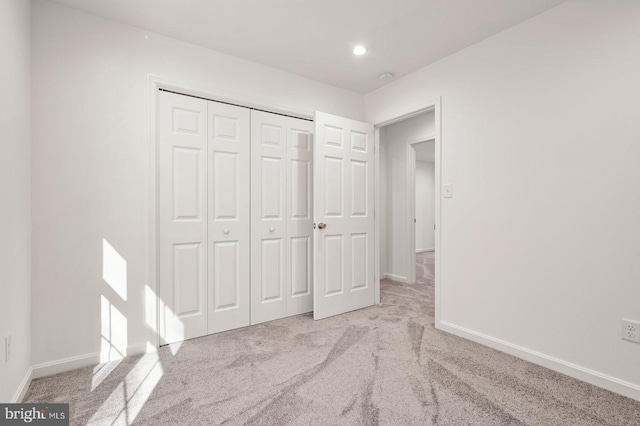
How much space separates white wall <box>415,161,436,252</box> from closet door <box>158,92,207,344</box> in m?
6.30

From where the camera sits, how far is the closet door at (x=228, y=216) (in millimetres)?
2627

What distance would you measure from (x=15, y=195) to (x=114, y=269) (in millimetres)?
752

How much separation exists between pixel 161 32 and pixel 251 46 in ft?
2.24

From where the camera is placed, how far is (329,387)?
182cm

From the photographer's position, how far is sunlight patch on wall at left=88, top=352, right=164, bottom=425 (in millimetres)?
1546

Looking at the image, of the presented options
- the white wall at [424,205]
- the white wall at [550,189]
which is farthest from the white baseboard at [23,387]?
the white wall at [424,205]

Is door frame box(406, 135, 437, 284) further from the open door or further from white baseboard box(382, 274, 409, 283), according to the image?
the open door

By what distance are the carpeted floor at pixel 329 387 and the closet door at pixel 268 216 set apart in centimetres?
42

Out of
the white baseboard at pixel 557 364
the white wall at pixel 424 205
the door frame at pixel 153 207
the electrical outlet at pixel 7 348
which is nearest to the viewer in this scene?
the electrical outlet at pixel 7 348

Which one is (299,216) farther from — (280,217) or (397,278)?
(397,278)

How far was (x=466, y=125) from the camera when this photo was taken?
8.54 ft

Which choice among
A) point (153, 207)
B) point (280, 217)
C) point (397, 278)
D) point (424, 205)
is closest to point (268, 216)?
point (280, 217)

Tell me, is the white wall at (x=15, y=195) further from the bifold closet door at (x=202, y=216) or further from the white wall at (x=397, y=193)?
the white wall at (x=397, y=193)

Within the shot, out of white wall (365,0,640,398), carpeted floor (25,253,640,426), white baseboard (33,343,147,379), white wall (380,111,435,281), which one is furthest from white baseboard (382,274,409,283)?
white baseboard (33,343,147,379)
